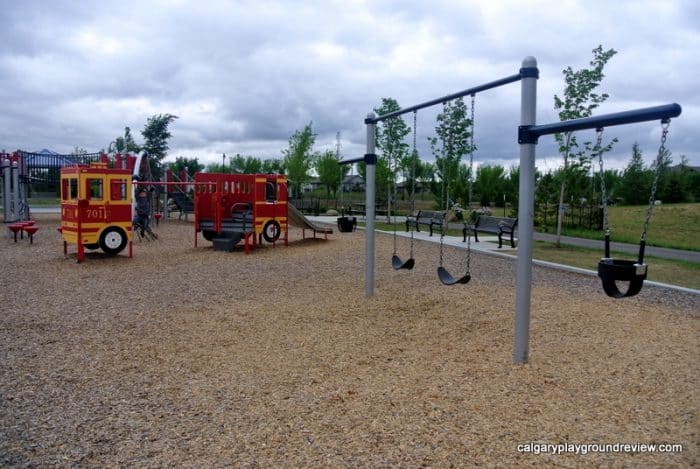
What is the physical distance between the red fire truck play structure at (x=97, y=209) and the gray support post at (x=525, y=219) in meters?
8.68

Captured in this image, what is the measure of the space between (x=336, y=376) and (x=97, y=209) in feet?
27.4

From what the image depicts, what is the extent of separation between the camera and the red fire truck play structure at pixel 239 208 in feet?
42.0

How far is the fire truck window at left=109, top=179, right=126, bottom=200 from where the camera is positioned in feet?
35.9

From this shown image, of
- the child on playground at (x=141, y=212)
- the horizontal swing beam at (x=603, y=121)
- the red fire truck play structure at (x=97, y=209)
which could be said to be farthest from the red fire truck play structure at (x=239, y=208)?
the horizontal swing beam at (x=603, y=121)

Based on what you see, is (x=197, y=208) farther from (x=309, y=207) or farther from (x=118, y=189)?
(x=309, y=207)

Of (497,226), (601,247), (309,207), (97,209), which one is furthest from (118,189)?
(309,207)

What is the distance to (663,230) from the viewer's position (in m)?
19.2

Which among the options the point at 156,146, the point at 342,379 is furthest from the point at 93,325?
the point at 156,146

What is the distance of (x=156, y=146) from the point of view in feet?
112

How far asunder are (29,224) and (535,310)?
1265 centimetres

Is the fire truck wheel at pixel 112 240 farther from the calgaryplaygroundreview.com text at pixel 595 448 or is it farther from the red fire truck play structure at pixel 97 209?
the calgaryplaygroundreview.com text at pixel 595 448

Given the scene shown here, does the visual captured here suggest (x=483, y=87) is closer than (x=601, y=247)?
Yes

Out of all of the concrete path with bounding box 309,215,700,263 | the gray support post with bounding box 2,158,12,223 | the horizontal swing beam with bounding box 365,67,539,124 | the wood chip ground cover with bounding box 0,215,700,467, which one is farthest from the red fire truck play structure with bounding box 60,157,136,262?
the gray support post with bounding box 2,158,12,223

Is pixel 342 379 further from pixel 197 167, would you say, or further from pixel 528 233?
pixel 197 167
